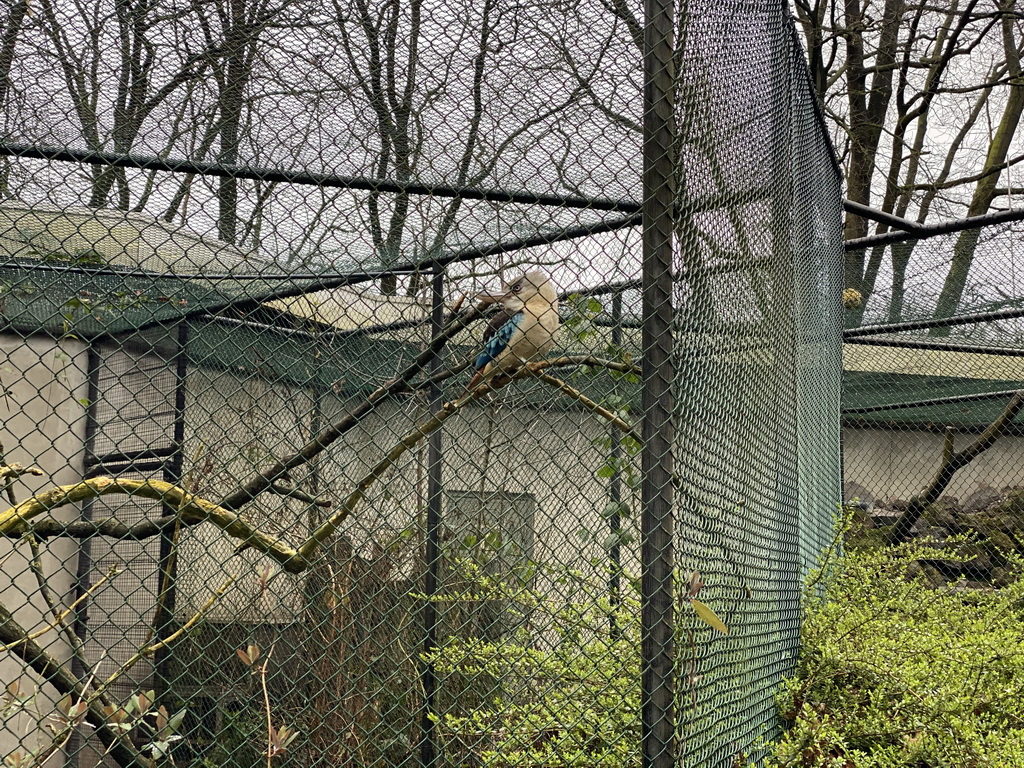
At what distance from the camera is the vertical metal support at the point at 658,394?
5.89 ft

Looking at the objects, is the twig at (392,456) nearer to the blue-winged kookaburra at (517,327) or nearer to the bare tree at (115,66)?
the blue-winged kookaburra at (517,327)

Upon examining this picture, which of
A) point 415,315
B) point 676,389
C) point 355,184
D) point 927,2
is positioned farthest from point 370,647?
point 927,2

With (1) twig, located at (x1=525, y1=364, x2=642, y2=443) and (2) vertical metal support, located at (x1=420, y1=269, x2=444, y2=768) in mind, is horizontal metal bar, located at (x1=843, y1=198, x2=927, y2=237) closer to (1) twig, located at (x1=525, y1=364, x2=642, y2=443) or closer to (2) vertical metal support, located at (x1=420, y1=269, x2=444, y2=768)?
(2) vertical metal support, located at (x1=420, y1=269, x2=444, y2=768)

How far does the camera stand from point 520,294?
2881 mm

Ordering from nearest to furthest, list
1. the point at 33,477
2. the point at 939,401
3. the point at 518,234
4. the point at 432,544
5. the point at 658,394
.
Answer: the point at 658,394, the point at 518,234, the point at 432,544, the point at 33,477, the point at 939,401

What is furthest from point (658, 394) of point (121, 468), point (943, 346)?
point (943, 346)

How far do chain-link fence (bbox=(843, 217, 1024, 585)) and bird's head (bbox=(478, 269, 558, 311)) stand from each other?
250 cm

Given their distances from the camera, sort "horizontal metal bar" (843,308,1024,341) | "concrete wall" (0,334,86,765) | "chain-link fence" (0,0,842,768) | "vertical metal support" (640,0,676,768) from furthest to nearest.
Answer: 1. "horizontal metal bar" (843,308,1024,341)
2. "concrete wall" (0,334,86,765)
3. "chain-link fence" (0,0,842,768)
4. "vertical metal support" (640,0,676,768)

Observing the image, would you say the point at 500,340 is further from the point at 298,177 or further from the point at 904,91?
the point at 904,91

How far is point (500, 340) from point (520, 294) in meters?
0.17

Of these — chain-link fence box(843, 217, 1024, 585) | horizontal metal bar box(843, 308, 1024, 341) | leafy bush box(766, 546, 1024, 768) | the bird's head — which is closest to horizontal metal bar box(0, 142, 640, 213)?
the bird's head

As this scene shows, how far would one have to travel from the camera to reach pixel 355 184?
2.52 m

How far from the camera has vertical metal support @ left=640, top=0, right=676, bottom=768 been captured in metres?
1.79

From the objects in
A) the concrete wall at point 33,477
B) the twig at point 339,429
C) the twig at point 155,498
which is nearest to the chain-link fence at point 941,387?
the twig at point 339,429
